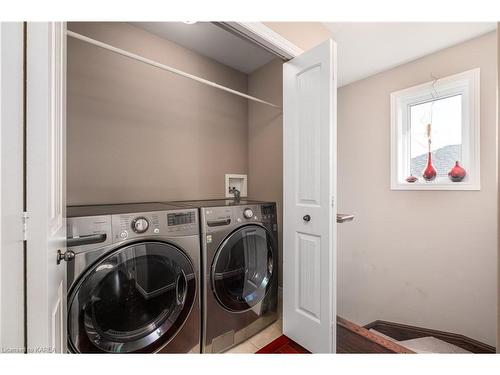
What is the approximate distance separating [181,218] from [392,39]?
88.8 inches

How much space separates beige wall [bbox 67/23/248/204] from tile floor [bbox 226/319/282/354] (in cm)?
125

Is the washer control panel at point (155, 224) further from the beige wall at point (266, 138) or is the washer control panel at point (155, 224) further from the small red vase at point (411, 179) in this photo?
the small red vase at point (411, 179)

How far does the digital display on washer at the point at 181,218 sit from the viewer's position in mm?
1180

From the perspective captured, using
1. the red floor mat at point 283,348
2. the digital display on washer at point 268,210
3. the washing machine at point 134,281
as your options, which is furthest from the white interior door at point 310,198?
the washing machine at point 134,281

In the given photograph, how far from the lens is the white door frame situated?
0.43 meters

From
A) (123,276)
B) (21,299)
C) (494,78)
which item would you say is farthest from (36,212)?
(494,78)

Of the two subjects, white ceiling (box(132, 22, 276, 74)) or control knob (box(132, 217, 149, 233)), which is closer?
control knob (box(132, 217, 149, 233))

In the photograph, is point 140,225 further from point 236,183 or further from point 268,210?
point 236,183

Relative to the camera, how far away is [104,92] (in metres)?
1.55

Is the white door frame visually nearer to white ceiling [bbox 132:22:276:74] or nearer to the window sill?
white ceiling [bbox 132:22:276:74]

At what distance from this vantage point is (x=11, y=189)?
0.45 metres

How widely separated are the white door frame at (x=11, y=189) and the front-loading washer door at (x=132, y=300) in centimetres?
51

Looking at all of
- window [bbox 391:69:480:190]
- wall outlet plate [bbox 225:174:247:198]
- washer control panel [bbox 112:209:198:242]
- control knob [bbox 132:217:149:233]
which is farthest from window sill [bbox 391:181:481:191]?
control knob [bbox 132:217:149:233]

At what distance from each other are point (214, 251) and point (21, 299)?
0.91 metres
